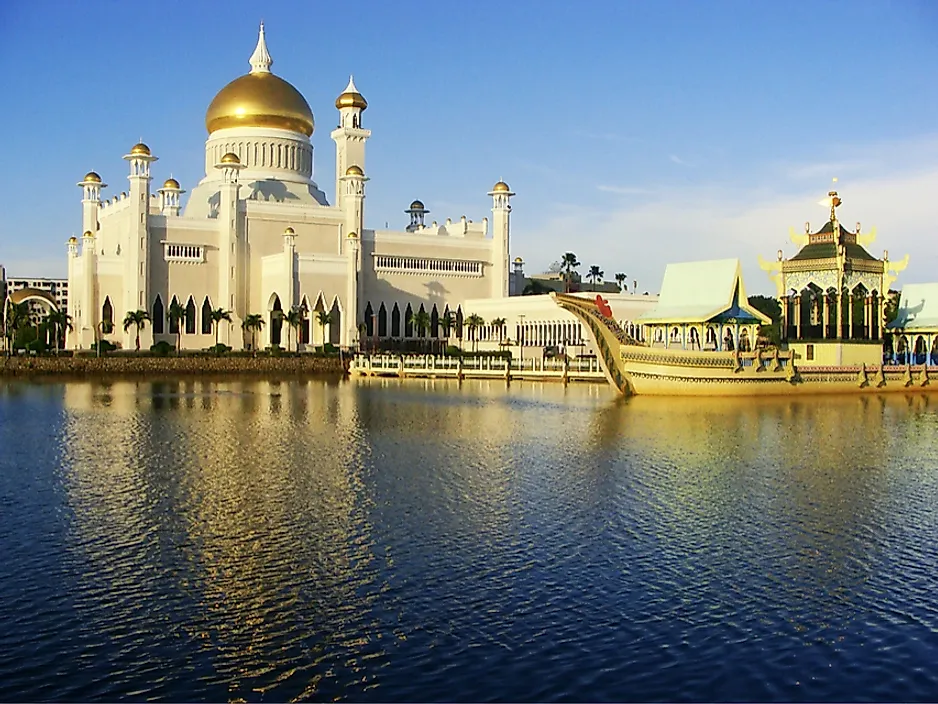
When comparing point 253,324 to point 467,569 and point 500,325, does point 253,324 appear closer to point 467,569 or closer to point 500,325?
point 500,325

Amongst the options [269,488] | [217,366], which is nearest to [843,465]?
[269,488]

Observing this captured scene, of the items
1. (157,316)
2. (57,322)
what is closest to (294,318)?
(157,316)

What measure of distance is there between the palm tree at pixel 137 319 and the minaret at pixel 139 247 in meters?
0.70

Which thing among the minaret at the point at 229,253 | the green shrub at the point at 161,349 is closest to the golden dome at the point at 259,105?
the minaret at the point at 229,253

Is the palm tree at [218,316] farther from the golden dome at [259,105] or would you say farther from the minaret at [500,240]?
the minaret at [500,240]

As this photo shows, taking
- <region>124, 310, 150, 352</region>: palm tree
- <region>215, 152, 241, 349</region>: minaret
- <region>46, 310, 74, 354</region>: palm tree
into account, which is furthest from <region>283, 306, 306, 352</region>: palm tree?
<region>46, 310, 74, 354</region>: palm tree

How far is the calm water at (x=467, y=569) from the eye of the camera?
Result: 1049 centimetres

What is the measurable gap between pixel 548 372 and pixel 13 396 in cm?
2741

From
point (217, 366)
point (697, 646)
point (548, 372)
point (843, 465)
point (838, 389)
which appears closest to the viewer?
point (697, 646)

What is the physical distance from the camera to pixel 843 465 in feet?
78.4

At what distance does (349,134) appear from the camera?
81.9 meters

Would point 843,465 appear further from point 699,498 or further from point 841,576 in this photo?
point 841,576

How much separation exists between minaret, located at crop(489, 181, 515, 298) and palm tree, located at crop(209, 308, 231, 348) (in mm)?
20657

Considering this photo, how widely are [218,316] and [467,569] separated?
59.3 m
